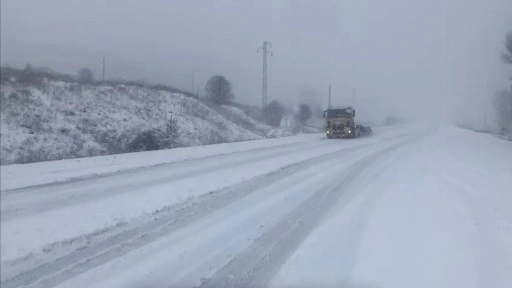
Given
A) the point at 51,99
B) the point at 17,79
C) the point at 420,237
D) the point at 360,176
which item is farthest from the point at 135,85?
the point at 360,176

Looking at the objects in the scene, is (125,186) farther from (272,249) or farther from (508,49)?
(508,49)

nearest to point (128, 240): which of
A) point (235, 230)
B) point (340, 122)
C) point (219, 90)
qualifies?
point (235, 230)

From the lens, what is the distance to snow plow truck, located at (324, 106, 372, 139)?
40.6 metres

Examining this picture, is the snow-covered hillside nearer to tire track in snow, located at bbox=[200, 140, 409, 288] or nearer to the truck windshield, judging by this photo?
tire track in snow, located at bbox=[200, 140, 409, 288]

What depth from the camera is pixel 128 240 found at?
24.0ft

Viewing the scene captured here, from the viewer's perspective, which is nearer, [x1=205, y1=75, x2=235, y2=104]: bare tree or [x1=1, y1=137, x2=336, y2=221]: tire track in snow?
[x1=1, y1=137, x2=336, y2=221]: tire track in snow

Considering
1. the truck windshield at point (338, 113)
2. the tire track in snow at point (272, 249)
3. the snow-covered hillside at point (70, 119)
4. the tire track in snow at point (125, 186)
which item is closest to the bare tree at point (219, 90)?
the tire track in snow at point (125, 186)

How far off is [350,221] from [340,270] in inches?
112

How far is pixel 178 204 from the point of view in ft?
33.1

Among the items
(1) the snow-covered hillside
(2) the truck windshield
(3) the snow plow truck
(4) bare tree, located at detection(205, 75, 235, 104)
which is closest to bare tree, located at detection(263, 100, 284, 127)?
(4) bare tree, located at detection(205, 75, 235, 104)

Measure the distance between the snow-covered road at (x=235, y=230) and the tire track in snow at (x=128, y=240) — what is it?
22 millimetres

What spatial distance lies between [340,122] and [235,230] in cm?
3374

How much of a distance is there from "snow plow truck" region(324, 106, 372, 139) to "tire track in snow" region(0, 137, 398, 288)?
91.1 ft

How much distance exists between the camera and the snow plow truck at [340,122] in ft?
133
